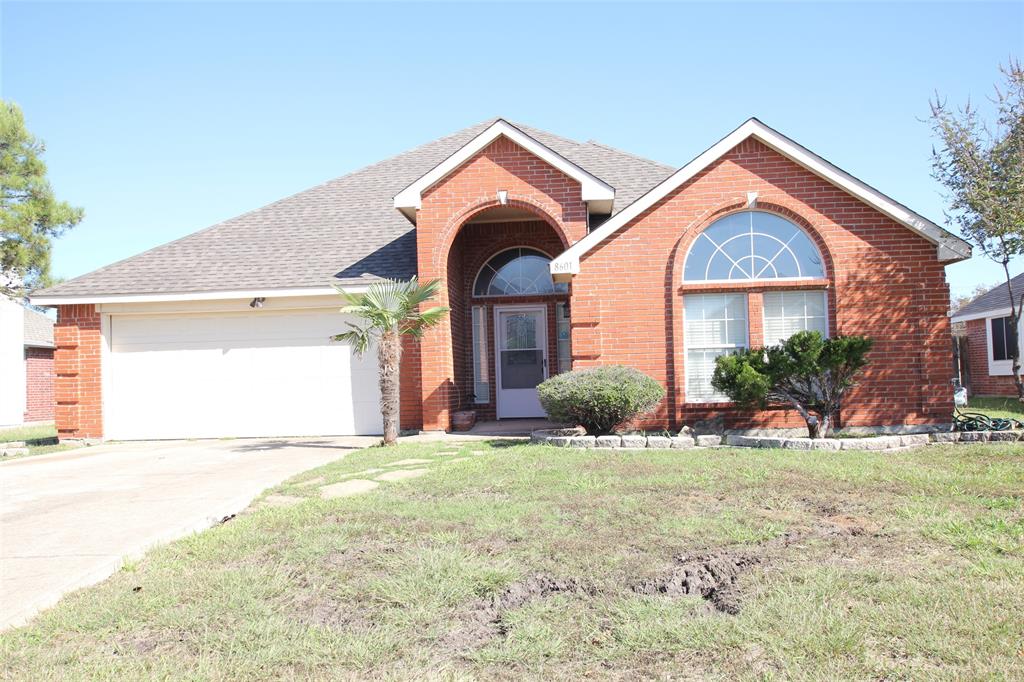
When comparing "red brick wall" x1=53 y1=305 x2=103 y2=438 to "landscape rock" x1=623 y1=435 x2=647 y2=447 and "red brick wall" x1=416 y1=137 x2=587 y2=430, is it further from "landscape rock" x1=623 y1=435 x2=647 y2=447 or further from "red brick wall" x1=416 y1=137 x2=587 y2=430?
"landscape rock" x1=623 y1=435 x2=647 y2=447

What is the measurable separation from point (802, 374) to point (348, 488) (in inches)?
253

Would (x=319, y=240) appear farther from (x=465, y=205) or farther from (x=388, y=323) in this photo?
(x=388, y=323)

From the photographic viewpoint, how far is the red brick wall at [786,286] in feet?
37.1

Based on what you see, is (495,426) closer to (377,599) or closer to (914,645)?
(377,599)

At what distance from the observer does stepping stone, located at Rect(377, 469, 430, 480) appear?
8.23 metres

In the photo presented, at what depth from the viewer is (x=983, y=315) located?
894 inches

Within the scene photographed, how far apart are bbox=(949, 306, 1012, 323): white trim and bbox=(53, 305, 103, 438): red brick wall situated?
939 inches

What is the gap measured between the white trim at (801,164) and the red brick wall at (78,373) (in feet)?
30.6

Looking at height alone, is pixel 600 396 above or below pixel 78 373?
below

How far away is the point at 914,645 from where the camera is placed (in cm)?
347

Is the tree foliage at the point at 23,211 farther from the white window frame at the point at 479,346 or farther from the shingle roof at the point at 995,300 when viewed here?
the shingle roof at the point at 995,300

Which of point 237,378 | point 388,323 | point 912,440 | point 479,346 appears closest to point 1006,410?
point 912,440

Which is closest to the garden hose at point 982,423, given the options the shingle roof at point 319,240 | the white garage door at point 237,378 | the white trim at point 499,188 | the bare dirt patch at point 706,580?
the white trim at point 499,188

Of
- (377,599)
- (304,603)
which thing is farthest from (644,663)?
(304,603)
